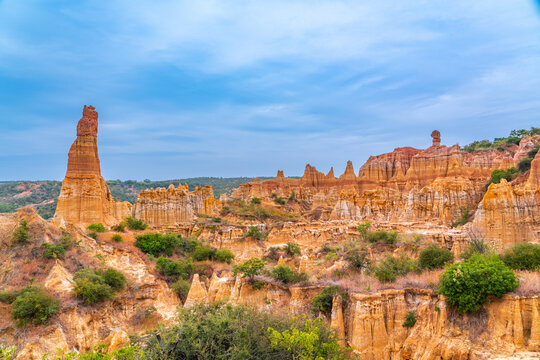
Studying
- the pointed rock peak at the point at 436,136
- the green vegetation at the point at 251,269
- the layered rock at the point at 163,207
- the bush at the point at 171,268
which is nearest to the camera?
the green vegetation at the point at 251,269

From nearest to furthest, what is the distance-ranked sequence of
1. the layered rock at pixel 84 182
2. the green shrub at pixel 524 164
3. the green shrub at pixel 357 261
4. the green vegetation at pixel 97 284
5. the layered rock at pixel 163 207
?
1. the green vegetation at pixel 97 284
2. the green shrub at pixel 357 261
3. the layered rock at pixel 84 182
4. the green shrub at pixel 524 164
5. the layered rock at pixel 163 207

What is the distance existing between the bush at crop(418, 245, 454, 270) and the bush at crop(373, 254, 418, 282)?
71 centimetres

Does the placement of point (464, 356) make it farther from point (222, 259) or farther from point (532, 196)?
point (222, 259)

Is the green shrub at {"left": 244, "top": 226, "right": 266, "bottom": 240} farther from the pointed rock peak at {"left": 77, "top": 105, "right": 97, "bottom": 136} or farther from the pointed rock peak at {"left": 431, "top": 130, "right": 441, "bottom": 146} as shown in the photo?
the pointed rock peak at {"left": 431, "top": 130, "right": 441, "bottom": 146}

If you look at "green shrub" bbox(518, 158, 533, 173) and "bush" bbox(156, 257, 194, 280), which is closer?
"bush" bbox(156, 257, 194, 280)

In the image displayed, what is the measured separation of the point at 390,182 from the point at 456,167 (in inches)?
576

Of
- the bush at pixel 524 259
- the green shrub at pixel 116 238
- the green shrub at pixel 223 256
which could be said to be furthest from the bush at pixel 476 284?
the green shrub at pixel 116 238

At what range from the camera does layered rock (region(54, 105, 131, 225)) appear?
106ft

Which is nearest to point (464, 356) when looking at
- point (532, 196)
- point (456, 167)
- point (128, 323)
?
point (128, 323)

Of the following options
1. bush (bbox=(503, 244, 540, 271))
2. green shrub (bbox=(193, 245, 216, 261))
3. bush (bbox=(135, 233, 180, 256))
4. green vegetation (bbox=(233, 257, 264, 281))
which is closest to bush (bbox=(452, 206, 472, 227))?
bush (bbox=(503, 244, 540, 271))

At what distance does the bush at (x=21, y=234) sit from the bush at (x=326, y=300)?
62.6ft

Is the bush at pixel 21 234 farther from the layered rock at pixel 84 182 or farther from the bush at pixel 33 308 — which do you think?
the layered rock at pixel 84 182

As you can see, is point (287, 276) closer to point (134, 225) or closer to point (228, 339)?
point (228, 339)

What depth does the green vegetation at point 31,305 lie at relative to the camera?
16.5 metres
